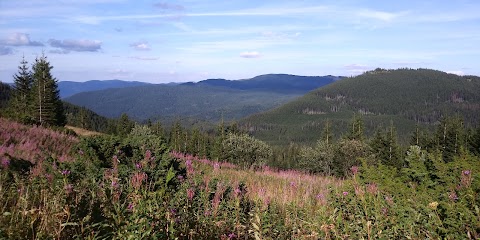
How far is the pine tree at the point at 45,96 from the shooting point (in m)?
42.2

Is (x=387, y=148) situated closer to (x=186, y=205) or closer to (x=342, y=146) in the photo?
(x=342, y=146)

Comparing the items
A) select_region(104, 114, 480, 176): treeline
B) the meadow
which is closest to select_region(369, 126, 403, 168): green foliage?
select_region(104, 114, 480, 176): treeline

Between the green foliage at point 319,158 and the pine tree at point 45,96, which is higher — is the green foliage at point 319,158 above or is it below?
below

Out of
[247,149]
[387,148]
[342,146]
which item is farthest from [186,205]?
[387,148]

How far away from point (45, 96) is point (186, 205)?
4556 centimetres

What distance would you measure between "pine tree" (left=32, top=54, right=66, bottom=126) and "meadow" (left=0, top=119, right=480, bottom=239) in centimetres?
3896

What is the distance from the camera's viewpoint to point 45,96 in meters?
43.7

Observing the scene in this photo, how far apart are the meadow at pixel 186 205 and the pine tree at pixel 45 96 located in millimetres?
38957

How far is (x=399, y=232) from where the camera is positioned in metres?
4.09

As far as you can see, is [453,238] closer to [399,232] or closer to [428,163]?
[399,232]

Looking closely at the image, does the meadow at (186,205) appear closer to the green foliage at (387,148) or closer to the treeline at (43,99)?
the treeline at (43,99)

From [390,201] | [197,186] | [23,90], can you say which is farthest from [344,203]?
[23,90]

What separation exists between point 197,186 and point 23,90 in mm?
63609

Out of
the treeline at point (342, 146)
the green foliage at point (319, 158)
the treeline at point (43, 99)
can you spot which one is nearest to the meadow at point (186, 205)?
the treeline at point (342, 146)
